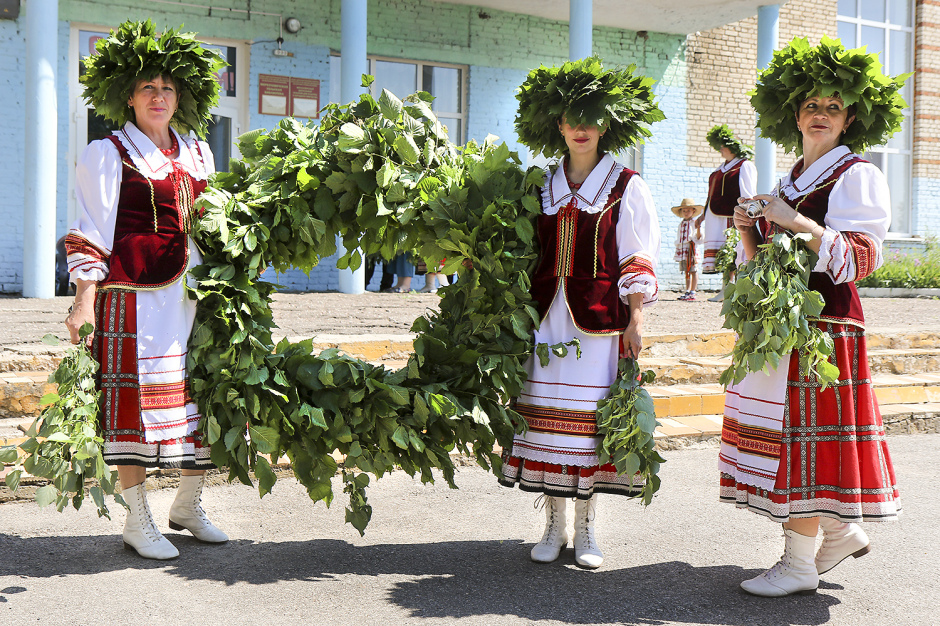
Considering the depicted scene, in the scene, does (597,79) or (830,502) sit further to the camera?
(597,79)

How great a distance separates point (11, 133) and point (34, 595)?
8651mm

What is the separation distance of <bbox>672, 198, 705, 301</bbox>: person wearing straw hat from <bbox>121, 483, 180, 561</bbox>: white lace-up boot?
9.58 metres

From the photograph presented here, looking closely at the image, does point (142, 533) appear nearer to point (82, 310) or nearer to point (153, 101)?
point (82, 310)

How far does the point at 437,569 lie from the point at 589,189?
168 centimetres

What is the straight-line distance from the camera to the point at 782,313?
10.3 feet

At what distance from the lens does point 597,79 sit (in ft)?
11.6

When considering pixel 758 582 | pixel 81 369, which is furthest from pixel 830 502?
pixel 81 369

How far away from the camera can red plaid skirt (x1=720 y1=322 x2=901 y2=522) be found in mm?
3178

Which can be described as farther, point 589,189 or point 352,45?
point 352,45

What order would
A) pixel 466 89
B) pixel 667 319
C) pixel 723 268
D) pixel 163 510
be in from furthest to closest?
pixel 466 89 < pixel 723 268 < pixel 667 319 < pixel 163 510

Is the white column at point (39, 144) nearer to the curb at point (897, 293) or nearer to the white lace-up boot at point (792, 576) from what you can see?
the white lace-up boot at point (792, 576)

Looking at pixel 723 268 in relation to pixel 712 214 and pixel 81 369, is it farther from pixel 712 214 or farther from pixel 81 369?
pixel 81 369

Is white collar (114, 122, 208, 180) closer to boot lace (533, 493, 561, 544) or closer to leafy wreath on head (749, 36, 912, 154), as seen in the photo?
boot lace (533, 493, 561, 544)

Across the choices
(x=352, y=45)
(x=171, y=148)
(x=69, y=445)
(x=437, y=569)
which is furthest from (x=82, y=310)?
(x=352, y=45)
